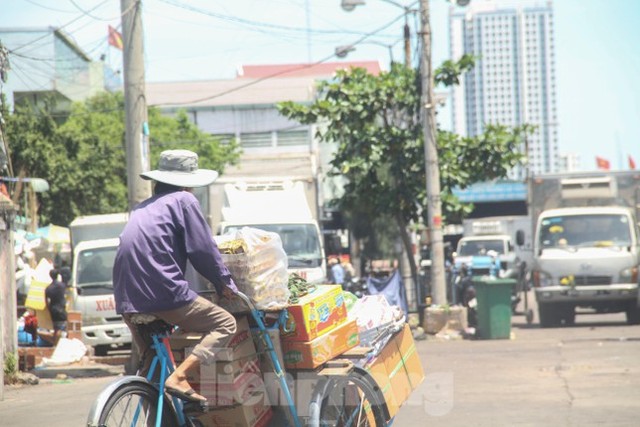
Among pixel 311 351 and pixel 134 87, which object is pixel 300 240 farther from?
pixel 311 351

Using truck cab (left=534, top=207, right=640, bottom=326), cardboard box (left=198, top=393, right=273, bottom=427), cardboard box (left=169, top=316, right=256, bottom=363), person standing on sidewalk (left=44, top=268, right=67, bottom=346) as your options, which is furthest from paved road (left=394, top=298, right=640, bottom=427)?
person standing on sidewalk (left=44, top=268, right=67, bottom=346)

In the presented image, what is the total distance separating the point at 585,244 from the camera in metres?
21.2

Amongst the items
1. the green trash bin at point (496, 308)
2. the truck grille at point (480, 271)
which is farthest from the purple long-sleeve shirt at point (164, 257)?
the truck grille at point (480, 271)

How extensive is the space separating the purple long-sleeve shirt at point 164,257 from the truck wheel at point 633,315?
17.0 m

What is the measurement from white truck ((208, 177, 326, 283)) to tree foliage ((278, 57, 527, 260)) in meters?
1.37

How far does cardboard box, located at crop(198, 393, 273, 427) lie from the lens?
5.79 metres

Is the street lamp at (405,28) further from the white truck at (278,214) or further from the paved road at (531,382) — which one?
the paved road at (531,382)

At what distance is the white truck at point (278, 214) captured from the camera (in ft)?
67.7

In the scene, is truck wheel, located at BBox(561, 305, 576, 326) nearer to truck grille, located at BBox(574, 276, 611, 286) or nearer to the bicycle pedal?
truck grille, located at BBox(574, 276, 611, 286)

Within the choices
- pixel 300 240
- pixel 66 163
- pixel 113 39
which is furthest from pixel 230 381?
pixel 113 39

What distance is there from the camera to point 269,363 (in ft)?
19.8

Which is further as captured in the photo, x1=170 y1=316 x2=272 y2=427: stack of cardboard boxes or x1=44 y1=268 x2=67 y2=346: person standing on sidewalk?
x1=44 y1=268 x2=67 y2=346: person standing on sidewalk

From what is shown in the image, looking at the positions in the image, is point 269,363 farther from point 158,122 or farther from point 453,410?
point 158,122

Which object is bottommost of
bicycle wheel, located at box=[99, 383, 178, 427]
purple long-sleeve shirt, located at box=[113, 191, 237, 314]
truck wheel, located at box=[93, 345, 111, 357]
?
truck wheel, located at box=[93, 345, 111, 357]
